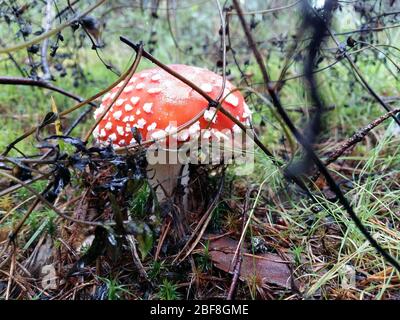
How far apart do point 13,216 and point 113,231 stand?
1134 mm

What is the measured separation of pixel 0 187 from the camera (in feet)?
8.77

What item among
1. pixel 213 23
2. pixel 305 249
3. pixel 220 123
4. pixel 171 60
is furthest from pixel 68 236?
pixel 213 23

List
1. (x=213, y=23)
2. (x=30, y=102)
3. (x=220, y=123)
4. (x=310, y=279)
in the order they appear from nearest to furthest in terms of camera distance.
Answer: (x=310, y=279), (x=220, y=123), (x=30, y=102), (x=213, y=23)

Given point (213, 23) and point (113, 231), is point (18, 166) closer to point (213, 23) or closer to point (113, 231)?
point (113, 231)

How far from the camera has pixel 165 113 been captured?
6.33 ft

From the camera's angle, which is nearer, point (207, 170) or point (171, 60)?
point (207, 170)

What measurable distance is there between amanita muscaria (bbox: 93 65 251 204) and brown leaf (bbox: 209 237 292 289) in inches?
17.0

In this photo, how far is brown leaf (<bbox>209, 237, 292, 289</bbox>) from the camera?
1.85m

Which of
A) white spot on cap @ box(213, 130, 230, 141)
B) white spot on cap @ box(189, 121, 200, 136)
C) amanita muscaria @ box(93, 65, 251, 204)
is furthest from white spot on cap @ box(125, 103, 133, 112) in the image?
white spot on cap @ box(213, 130, 230, 141)

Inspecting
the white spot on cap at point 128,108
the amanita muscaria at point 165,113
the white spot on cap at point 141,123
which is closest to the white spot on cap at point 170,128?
the amanita muscaria at point 165,113

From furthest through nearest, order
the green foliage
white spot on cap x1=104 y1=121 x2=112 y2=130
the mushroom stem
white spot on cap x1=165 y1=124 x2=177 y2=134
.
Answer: the mushroom stem → white spot on cap x1=104 y1=121 x2=112 y2=130 → white spot on cap x1=165 y1=124 x2=177 y2=134 → the green foliage

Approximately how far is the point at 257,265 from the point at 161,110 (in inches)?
35.9

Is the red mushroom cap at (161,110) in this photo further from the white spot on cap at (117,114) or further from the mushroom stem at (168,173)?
the mushroom stem at (168,173)

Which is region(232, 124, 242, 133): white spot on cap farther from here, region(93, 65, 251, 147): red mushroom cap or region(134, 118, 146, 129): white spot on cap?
region(134, 118, 146, 129): white spot on cap
